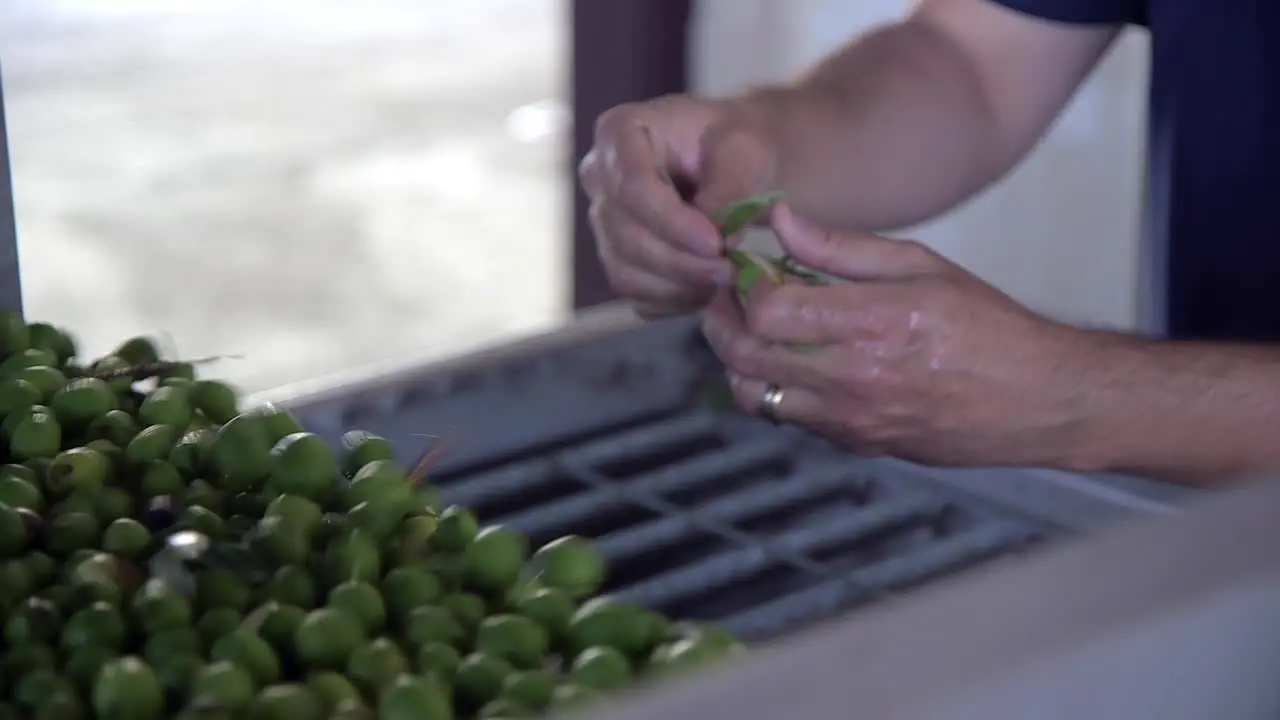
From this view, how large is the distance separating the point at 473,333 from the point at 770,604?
309 centimetres

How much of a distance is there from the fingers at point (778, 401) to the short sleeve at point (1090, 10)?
50 cm

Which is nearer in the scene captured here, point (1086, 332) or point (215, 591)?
point (215, 591)

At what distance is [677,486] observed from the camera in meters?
0.91

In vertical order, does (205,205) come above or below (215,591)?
below

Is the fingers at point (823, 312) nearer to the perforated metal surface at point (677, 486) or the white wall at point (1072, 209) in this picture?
the perforated metal surface at point (677, 486)

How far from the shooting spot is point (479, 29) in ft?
19.3

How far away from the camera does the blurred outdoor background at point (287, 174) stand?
151 inches

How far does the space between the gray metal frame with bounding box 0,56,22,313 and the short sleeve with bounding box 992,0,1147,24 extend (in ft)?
2.86

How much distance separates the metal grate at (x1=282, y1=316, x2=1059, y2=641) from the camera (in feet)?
2.61

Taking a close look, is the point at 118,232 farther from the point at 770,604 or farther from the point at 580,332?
the point at 770,604

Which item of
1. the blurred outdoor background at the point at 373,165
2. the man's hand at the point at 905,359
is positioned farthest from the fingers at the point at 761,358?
the blurred outdoor background at the point at 373,165

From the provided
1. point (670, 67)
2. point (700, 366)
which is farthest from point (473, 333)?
point (700, 366)

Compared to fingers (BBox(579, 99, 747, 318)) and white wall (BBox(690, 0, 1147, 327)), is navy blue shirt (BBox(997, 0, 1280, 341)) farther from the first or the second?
white wall (BBox(690, 0, 1147, 327))

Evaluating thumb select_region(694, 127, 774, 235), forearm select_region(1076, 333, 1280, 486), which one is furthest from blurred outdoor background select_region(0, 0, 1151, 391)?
forearm select_region(1076, 333, 1280, 486)
